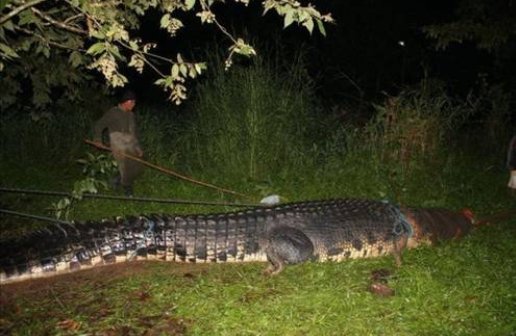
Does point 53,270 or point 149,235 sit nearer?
point 53,270

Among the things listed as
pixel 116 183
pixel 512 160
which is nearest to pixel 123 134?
pixel 116 183

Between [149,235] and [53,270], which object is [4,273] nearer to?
[53,270]

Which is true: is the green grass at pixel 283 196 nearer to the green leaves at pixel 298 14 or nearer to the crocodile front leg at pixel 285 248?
the crocodile front leg at pixel 285 248

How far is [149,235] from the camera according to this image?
469 cm

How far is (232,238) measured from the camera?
4.83 m

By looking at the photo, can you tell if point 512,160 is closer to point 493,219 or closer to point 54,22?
point 493,219

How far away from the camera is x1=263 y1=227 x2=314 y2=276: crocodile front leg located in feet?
15.4

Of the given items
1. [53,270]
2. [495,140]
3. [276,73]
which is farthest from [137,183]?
[495,140]

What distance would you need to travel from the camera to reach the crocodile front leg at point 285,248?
4.68 meters

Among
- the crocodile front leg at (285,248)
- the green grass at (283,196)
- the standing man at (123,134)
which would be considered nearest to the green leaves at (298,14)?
the green grass at (283,196)

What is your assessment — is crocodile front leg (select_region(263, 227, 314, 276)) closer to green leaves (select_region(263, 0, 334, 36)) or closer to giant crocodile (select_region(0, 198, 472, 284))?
giant crocodile (select_region(0, 198, 472, 284))

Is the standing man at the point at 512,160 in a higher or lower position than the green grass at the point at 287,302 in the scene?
higher

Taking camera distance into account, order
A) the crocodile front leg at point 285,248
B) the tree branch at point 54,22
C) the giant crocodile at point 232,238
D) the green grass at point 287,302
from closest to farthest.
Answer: the tree branch at point 54,22 < the green grass at point 287,302 < the giant crocodile at point 232,238 < the crocodile front leg at point 285,248

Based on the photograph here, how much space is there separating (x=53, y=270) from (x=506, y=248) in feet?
15.4
